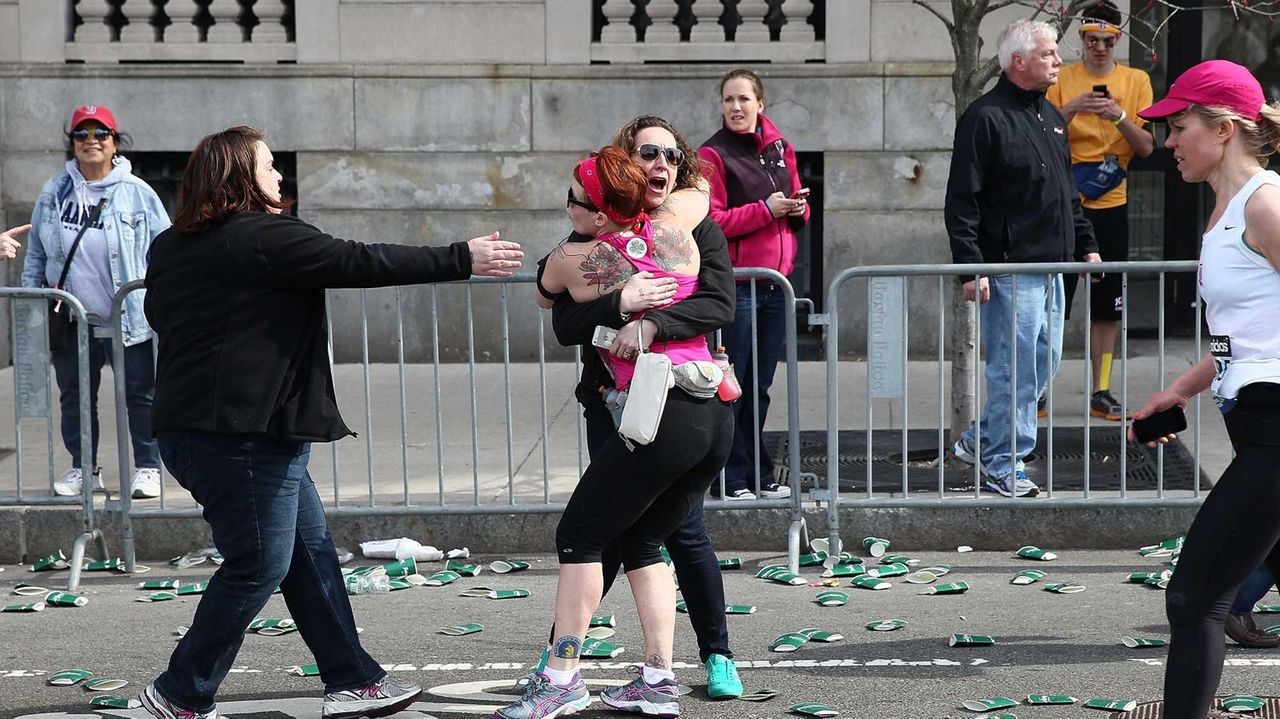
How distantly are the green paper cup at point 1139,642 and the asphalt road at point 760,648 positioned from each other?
0.04 meters

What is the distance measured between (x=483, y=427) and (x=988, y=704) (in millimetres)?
5005

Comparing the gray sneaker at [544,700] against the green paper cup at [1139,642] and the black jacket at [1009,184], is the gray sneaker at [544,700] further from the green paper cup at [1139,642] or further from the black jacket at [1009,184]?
the black jacket at [1009,184]

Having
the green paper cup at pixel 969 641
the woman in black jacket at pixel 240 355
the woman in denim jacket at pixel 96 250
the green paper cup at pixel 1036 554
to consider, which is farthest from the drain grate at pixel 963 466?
the woman in black jacket at pixel 240 355

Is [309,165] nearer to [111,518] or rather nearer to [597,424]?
[111,518]

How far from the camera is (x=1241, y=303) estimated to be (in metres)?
4.23

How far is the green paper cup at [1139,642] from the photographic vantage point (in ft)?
18.6

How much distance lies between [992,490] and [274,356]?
380cm

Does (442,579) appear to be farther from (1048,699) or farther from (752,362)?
(1048,699)

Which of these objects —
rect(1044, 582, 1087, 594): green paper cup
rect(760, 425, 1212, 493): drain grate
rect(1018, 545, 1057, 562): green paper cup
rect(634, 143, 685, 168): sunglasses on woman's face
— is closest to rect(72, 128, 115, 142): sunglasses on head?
rect(760, 425, 1212, 493): drain grate

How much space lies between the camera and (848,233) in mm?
12016

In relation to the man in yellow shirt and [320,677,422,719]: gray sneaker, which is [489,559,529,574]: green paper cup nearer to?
[320,677,422,719]: gray sneaker

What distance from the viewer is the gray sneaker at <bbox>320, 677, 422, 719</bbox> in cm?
499

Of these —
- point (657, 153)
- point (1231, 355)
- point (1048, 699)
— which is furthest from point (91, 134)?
point (1231, 355)

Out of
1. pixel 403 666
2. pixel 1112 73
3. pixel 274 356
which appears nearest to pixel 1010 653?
pixel 403 666
